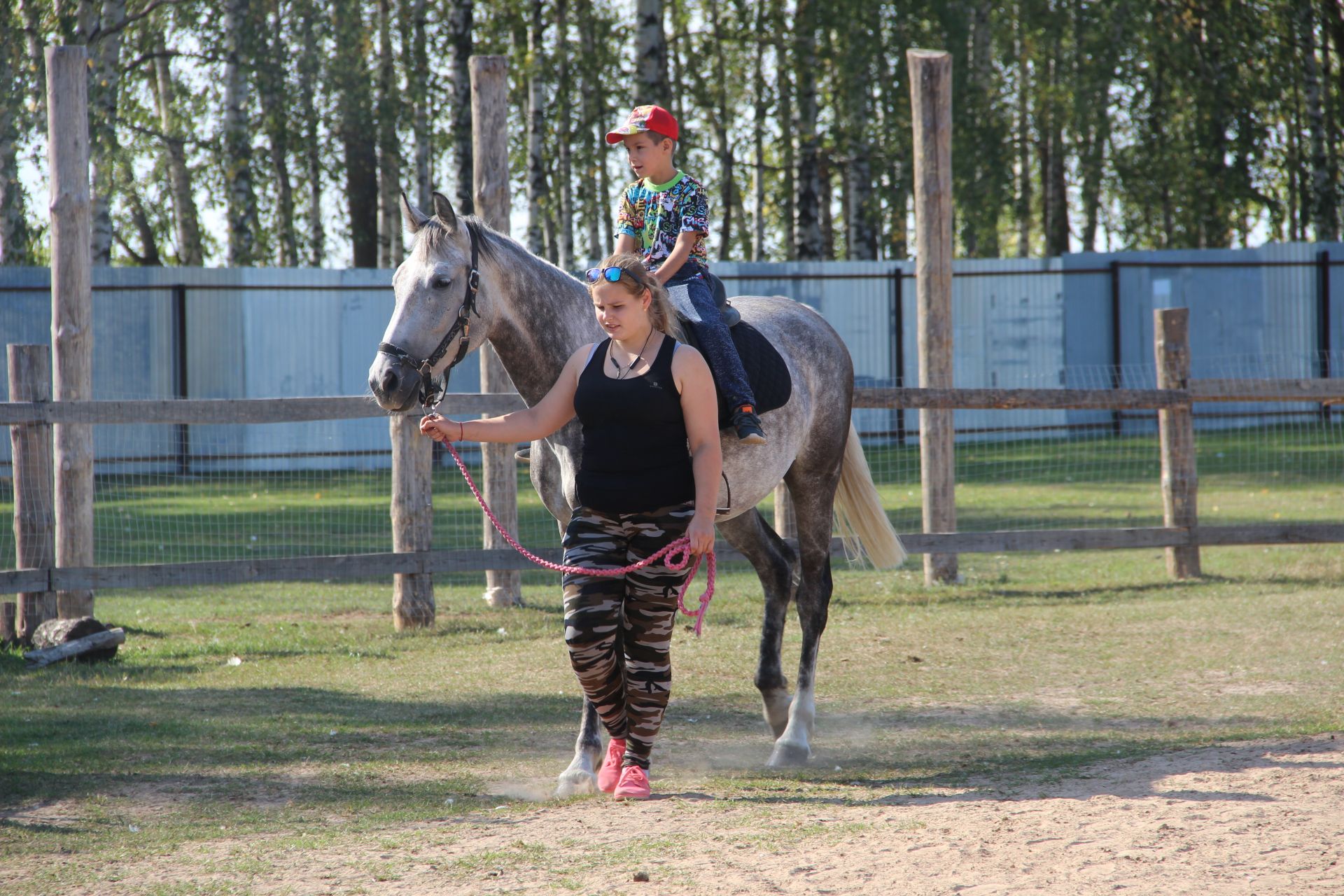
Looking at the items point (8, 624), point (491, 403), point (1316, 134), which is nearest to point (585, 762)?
point (491, 403)

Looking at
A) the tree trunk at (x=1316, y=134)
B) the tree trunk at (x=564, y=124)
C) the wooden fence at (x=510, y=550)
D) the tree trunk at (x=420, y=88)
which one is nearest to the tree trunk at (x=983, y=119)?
the tree trunk at (x=1316, y=134)

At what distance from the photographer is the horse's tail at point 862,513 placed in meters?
6.57

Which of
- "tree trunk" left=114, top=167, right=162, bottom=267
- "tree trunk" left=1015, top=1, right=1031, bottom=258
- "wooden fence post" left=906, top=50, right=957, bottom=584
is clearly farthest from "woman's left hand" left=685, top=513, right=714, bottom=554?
"tree trunk" left=1015, top=1, right=1031, bottom=258

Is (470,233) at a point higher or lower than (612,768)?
higher

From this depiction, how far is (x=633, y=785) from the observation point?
4543 millimetres

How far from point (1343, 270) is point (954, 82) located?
23.5 feet

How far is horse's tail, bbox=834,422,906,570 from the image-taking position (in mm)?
6574

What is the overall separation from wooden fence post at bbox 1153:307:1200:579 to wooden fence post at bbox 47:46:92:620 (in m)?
7.13

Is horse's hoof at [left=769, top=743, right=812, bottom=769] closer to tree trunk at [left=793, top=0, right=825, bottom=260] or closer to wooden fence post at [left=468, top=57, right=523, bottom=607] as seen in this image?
wooden fence post at [left=468, top=57, right=523, bottom=607]

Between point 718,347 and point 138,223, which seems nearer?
point 718,347

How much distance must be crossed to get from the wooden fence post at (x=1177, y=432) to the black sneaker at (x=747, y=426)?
17.9 ft

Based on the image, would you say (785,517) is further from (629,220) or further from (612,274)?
(612,274)

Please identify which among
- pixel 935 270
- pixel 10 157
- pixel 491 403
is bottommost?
pixel 491 403

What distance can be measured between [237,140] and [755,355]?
51.2 ft
